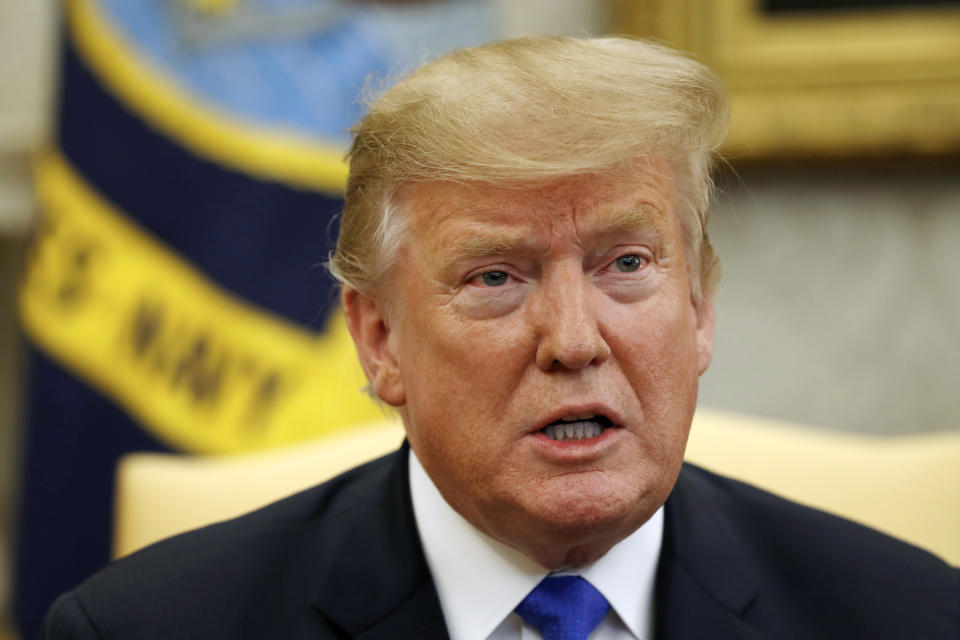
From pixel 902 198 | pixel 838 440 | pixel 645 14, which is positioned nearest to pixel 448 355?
pixel 838 440

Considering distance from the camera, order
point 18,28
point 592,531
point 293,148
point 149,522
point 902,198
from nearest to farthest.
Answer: point 592,531, point 149,522, point 293,148, point 902,198, point 18,28

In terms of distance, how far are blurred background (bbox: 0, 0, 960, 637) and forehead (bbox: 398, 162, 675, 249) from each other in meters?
1.60

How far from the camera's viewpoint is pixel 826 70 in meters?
2.89

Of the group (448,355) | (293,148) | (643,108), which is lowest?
(293,148)

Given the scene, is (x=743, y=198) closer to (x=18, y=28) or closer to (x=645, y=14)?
(x=645, y=14)

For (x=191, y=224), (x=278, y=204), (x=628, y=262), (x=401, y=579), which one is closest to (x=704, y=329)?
(x=628, y=262)

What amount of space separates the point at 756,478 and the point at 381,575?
0.73 meters

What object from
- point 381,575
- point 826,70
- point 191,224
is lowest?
point 191,224

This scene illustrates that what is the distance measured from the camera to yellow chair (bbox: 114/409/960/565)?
1691 millimetres

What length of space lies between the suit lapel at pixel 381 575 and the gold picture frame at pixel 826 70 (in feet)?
5.94

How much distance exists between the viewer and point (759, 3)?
9.56ft

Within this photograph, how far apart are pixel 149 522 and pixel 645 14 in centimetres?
189

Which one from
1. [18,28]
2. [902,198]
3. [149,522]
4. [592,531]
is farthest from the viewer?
[18,28]

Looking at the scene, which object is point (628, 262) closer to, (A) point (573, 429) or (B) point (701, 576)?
(A) point (573, 429)
